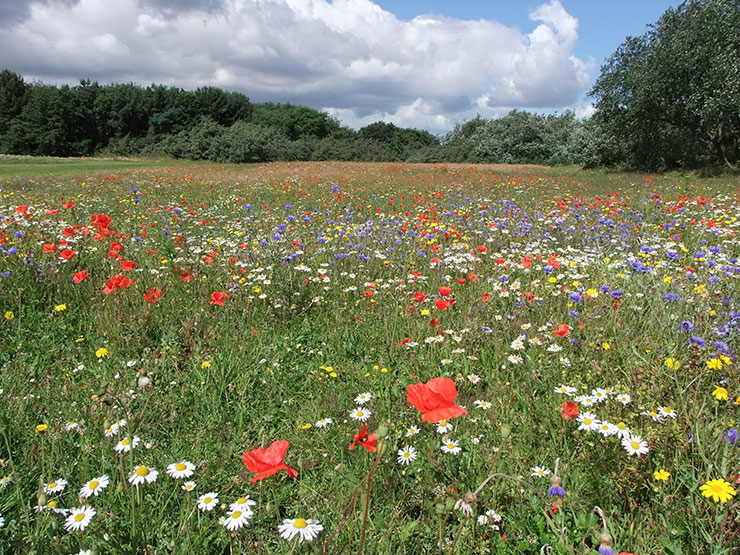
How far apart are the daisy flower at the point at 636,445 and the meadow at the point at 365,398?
0.5 inches

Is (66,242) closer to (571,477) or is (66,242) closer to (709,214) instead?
(571,477)

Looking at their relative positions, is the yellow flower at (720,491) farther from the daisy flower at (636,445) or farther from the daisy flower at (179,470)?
the daisy flower at (179,470)

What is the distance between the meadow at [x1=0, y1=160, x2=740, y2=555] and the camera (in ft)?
5.22

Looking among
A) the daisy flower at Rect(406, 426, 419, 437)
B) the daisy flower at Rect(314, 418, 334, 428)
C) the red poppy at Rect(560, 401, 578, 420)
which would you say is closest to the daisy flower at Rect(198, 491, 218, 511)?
the daisy flower at Rect(314, 418, 334, 428)

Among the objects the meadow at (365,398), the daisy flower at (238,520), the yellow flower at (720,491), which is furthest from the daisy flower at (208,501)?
the yellow flower at (720,491)

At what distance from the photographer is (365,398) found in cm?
214

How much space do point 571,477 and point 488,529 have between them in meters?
0.49

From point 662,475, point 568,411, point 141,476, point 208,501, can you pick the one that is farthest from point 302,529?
point 662,475

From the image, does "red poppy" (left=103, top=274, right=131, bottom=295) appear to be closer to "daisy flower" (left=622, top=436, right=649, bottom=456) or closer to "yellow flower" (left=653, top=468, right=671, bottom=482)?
"daisy flower" (left=622, top=436, right=649, bottom=456)

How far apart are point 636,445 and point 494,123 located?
42427 millimetres

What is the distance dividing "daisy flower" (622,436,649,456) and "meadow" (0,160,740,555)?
1 centimetres

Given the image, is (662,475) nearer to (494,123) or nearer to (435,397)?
(435,397)

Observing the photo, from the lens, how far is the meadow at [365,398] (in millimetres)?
1590

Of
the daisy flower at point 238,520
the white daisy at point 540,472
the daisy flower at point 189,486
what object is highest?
the daisy flower at point 238,520
